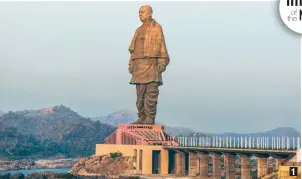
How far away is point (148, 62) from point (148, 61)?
20 centimetres

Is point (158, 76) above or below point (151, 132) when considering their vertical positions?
above

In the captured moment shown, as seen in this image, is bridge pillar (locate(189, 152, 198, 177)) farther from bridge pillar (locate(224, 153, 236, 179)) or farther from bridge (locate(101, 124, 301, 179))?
bridge pillar (locate(224, 153, 236, 179))

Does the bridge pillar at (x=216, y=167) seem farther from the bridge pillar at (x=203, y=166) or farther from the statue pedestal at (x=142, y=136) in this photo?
the statue pedestal at (x=142, y=136)

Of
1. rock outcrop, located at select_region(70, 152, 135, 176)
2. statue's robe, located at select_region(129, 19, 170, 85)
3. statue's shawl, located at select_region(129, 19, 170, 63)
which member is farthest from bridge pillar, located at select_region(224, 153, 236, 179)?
statue's shawl, located at select_region(129, 19, 170, 63)

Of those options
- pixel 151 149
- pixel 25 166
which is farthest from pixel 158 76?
pixel 25 166

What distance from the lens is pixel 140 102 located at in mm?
115625

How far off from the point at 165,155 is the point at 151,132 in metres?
7.51

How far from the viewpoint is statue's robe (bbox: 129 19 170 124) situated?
114125 mm

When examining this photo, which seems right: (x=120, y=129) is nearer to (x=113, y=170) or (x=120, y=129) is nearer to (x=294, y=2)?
(x=113, y=170)

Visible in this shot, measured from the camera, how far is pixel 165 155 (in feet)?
349

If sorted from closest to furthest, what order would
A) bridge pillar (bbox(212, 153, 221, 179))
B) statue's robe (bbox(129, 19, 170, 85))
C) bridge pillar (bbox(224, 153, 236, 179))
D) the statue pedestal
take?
bridge pillar (bbox(224, 153, 236, 179)), bridge pillar (bbox(212, 153, 221, 179)), the statue pedestal, statue's robe (bbox(129, 19, 170, 85))

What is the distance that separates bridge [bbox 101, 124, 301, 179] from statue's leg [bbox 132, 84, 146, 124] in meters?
2.24

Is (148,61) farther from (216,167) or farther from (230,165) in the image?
(230,165)

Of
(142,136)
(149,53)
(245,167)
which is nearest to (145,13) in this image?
(149,53)
